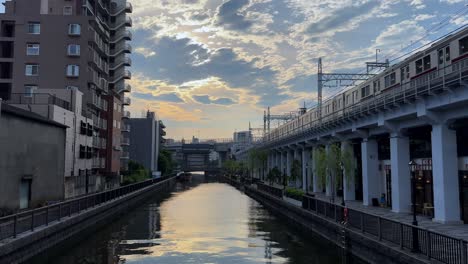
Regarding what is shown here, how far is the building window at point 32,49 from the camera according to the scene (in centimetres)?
5681

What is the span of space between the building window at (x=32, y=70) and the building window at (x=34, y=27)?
480cm

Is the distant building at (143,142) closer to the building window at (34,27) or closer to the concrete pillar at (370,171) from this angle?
the building window at (34,27)

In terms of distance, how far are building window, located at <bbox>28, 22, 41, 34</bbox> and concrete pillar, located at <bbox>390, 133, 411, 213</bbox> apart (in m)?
49.3

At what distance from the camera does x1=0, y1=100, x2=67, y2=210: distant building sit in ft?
89.4

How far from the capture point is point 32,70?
186 ft

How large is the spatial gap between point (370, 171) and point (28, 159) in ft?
93.0

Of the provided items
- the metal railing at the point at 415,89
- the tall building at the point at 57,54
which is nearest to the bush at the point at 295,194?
the metal railing at the point at 415,89

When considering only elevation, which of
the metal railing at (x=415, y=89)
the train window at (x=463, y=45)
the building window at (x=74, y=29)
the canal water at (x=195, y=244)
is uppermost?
the building window at (x=74, y=29)

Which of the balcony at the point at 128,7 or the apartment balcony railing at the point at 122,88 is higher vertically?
the balcony at the point at 128,7

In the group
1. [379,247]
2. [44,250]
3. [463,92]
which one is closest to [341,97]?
[463,92]

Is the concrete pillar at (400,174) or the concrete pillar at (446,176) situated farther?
the concrete pillar at (400,174)

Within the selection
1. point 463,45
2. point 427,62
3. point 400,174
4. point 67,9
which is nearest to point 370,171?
point 400,174

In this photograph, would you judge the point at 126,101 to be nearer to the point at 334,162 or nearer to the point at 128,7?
the point at 128,7

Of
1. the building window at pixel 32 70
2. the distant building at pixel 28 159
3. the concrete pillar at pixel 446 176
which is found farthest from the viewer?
the building window at pixel 32 70
